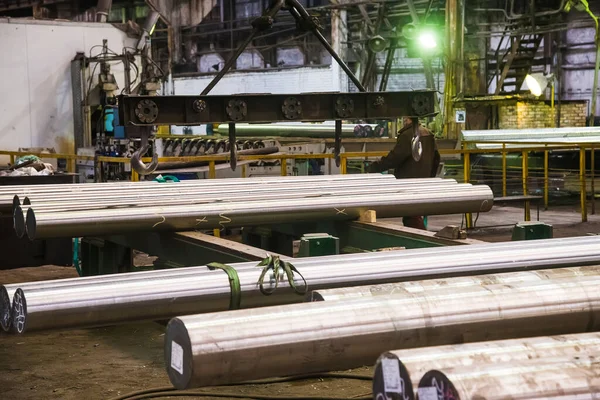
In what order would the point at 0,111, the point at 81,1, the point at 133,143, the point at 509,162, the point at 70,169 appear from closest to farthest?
1. the point at 70,169
2. the point at 133,143
3. the point at 0,111
4. the point at 509,162
5. the point at 81,1

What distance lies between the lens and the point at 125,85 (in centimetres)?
1411

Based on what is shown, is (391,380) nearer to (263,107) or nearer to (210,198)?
(210,198)

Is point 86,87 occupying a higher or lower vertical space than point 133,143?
higher

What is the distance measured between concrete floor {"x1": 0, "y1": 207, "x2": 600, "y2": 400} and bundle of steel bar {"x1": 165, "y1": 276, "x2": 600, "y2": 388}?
7.32ft

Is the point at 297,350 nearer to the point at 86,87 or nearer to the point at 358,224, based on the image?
the point at 358,224

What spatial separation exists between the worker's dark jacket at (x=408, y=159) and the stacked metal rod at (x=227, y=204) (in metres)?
2.75

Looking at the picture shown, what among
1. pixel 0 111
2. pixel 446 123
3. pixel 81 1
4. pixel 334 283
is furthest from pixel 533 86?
pixel 334 283

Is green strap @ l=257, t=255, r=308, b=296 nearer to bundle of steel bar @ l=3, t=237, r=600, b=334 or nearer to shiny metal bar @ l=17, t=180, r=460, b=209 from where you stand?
bundle of steel bar @ l=3, t=237, r=600, b=334

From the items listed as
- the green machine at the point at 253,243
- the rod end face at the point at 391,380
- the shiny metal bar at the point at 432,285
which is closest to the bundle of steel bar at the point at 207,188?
the green machine at the point at 253,243

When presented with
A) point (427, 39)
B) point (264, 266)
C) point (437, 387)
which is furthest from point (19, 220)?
point (427, 39)

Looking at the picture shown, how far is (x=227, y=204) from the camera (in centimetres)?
476

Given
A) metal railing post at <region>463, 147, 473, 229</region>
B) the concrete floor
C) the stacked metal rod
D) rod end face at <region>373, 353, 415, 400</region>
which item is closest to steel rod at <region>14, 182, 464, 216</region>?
the stacked metal rod

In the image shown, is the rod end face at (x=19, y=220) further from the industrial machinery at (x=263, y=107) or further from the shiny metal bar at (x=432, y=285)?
the shiny metal bar at (x=432, y=285)

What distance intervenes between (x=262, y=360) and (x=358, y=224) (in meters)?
2.76
